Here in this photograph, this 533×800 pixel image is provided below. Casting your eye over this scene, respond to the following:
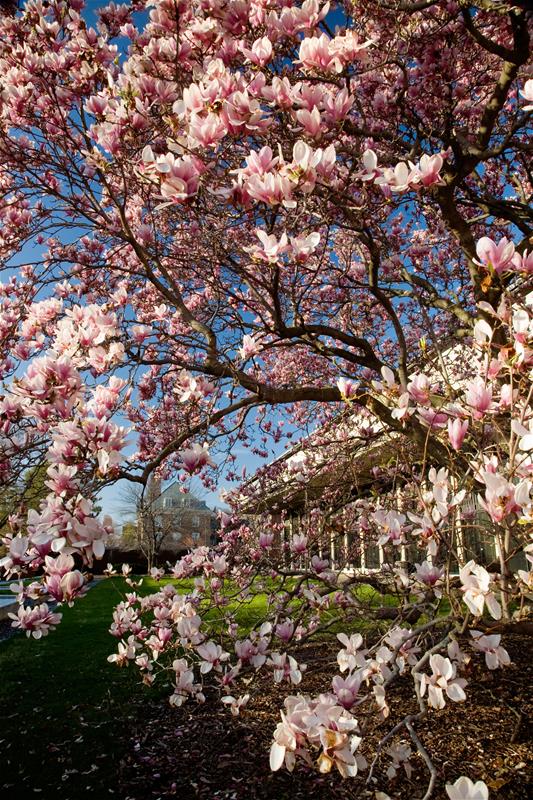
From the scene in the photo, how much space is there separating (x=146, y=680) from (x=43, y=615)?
1.00m

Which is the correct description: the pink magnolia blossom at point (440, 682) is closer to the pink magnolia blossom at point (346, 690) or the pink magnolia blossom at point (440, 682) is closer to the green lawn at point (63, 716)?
the pink magnolia blossom at point (346, 690)

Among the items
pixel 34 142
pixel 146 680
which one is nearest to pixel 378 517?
pixel 146 680

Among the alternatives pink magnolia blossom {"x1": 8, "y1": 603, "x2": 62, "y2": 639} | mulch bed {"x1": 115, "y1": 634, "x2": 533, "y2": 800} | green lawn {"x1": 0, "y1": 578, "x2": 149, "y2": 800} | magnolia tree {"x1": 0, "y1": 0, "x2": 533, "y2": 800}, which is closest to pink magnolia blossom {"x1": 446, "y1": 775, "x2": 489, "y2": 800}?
magnolia tree {"x1": 0, "y1": 0, "x2": 533, "y2": 800}

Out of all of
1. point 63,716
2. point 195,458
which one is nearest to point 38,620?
point 195,458

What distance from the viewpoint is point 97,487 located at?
1854mm

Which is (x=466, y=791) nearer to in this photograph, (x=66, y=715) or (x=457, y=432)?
(x=457, y=432)

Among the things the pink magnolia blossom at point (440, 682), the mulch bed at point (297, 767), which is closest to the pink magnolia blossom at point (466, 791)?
the pink magnolia blossom at point (440, 682)

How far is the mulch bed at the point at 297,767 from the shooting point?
10.5 ft

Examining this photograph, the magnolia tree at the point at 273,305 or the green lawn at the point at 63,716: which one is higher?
the magnolia tree at the point at 273,305

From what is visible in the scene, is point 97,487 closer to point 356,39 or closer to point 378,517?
point 378,517

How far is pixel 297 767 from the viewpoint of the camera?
3582 millimetres

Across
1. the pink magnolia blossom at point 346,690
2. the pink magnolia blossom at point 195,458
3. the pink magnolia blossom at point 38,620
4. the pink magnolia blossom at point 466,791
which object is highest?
the pink magnolia blossom at point 195,458

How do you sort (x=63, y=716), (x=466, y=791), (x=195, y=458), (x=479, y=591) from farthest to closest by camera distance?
1. (x=63, y=716)
2. (x=195, y=458)
3. (x=479, y=591)
4. (x=466, y=791)

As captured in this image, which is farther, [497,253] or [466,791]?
[497,253]
